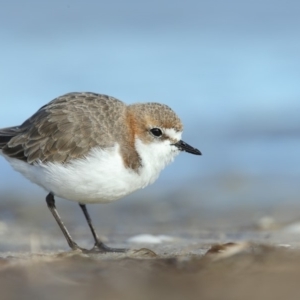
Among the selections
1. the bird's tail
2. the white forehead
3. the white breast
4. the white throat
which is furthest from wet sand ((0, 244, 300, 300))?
the bird's tail

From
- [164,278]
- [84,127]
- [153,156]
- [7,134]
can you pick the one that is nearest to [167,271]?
[164,278]

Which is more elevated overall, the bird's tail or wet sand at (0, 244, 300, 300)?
the bird's tail

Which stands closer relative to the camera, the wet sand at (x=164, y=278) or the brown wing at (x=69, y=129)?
the wet sand at (x=164, y=278)

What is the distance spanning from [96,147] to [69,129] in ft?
1.13

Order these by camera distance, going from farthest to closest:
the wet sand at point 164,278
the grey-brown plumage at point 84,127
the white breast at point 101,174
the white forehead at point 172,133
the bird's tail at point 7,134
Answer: the bird's tail at point 7,134 < the white forehead at point 172,133 < the grey-brown plumage at point 84,127 < the white breast at point 101,174 < the wet sand at point 164,278

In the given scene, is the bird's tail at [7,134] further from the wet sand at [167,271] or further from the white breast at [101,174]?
the wet sand at [167,271]

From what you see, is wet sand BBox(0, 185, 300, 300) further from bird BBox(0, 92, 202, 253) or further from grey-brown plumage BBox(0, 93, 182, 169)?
grey-brown plumage BBox(0, 93, 182, 169)

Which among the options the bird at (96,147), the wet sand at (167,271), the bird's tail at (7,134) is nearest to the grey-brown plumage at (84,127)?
the bird at (96,147)

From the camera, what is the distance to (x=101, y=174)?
5945 mm

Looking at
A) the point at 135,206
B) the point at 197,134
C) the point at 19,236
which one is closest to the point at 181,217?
the point at 135,206

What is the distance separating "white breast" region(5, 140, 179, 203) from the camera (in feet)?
19.5

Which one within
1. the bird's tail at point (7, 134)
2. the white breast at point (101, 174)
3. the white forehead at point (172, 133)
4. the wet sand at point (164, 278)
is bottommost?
the wet sand at point (164, 278)

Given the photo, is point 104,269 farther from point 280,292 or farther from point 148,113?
point 148,113

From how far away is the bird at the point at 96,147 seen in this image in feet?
19.7
